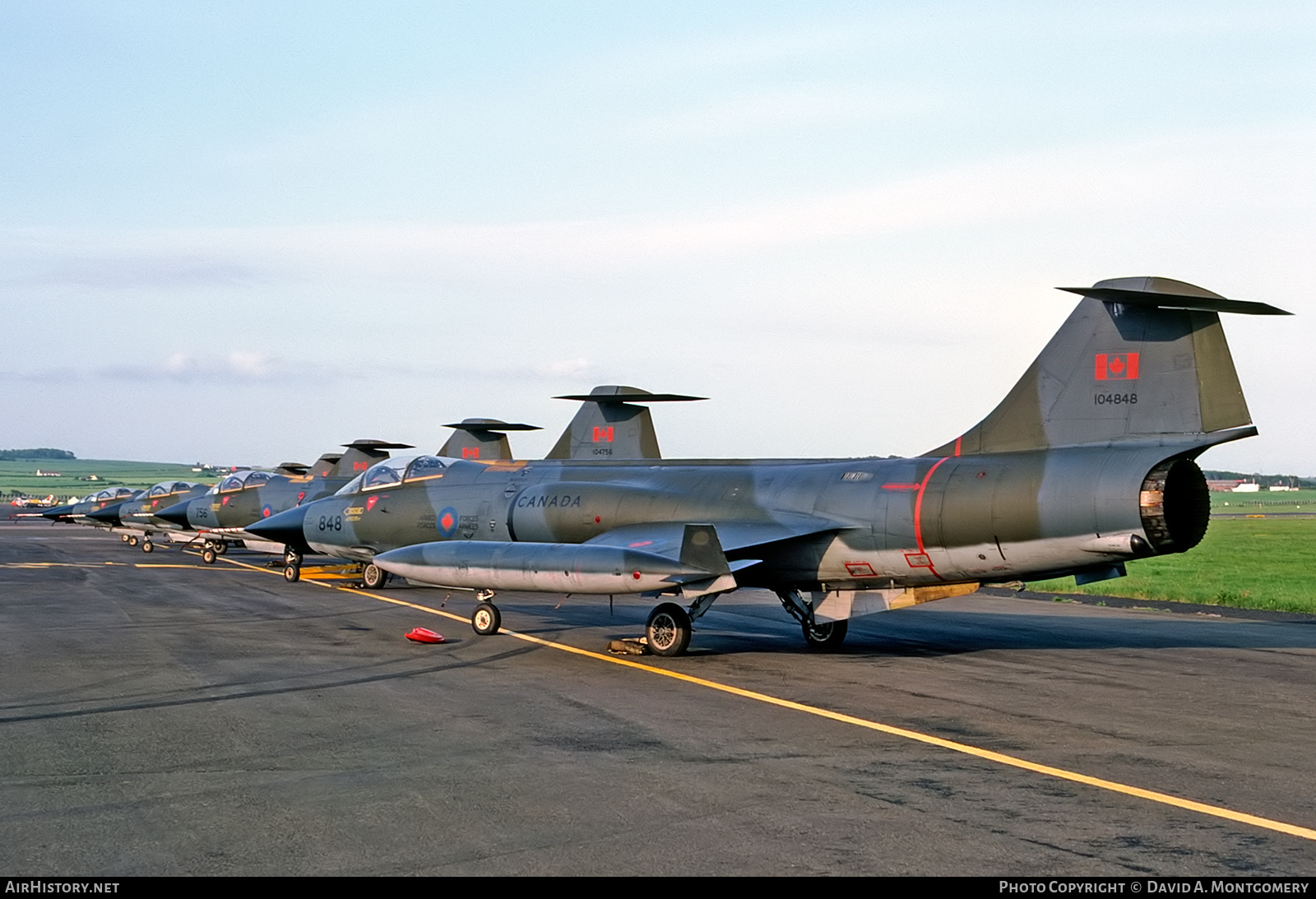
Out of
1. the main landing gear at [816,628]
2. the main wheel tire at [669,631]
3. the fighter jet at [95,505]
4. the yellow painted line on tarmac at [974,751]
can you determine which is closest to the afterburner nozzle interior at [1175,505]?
the yellow painted line on tarmac at [974,751]

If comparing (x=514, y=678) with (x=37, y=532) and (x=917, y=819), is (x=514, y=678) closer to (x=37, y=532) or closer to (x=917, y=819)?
(x=917, y=819)

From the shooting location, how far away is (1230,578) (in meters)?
32.7

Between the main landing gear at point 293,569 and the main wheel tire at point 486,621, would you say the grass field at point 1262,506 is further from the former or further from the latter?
the main wheel tire at point 486,621

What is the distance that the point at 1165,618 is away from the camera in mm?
23125

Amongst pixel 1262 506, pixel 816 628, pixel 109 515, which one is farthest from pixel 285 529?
pixel 1262 506

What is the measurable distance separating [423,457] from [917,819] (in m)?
16.5

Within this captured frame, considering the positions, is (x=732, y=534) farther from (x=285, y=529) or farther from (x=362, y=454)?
(x=362, y=454)

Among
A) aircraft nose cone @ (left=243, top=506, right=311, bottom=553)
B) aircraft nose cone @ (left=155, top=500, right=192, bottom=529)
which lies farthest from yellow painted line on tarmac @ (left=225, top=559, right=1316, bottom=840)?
aircraft nose cone @ (left=155, top=500, right=192, bottom=529)

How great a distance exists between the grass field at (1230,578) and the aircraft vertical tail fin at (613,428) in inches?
416

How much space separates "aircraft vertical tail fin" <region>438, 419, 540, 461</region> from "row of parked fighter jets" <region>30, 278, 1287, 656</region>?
451 inches

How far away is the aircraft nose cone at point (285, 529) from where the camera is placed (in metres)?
24.4

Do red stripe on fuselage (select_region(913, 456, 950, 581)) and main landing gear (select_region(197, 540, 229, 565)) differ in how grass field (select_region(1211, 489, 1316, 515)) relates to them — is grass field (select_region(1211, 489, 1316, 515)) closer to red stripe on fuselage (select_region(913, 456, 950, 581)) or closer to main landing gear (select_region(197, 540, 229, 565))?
main landing gear (select_region(197, 540, 229, 565))

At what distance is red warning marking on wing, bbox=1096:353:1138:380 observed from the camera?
14555 mm
